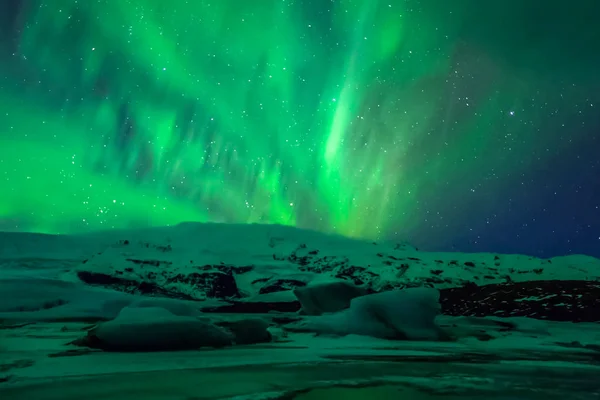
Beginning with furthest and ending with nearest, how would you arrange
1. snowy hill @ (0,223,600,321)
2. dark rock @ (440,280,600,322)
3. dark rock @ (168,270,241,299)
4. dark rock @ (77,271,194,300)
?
dark rock @ (168,270,241,299), dark rock @ (77,271,194,300), snowy hill @ (0,223,600,321), dark rock @ (440,280,600,322)

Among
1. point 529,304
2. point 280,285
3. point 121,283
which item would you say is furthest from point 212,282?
point 529,304

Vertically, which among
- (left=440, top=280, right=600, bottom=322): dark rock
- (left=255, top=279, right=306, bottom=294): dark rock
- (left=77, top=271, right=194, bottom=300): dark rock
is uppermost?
(left=255, top=279, right=306, bottom=294): dark rock

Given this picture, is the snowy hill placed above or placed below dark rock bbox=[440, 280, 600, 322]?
above

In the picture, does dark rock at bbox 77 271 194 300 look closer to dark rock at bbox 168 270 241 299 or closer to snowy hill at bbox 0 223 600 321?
snowy hill at bbox 0 223 600 321

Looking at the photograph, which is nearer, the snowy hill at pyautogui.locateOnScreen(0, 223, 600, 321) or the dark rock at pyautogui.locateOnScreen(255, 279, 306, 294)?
the snowy hill at pyautogui.locateOnScreen(0, 223, 600, 321)

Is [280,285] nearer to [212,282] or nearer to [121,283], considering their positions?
[212,282]

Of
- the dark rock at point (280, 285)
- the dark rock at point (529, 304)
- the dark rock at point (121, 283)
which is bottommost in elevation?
the dark rock at point (529, 304)

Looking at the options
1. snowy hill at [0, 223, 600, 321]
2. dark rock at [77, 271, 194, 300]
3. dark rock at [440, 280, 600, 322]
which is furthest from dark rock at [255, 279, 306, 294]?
dark rock at [440, 280, 600, 322]

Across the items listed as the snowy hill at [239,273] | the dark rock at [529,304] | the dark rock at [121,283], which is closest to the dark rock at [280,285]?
the snowy hill at [239,273]

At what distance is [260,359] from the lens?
527 inches

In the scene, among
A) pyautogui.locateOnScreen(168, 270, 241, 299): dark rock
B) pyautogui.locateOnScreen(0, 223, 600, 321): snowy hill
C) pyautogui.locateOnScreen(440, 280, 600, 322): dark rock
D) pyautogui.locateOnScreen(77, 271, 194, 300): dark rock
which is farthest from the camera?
pyautogui.locateOnScreen(168, 270, 241, 299): dark rock

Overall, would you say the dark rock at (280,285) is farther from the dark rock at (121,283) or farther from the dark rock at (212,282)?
the dark rock at (121,283)

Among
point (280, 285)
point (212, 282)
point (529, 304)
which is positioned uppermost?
point (212, 282)

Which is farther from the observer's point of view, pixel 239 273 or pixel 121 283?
pixel 239 273
